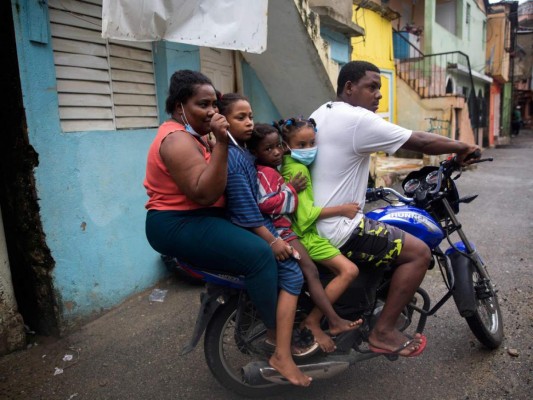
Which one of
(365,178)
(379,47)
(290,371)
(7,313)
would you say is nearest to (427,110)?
(379,47)

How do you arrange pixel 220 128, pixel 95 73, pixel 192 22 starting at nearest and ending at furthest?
pixel 220 128
pixel 192 22
pixel 95 73

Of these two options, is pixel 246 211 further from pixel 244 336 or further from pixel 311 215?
pixel 244 336

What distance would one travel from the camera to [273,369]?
7.40ft

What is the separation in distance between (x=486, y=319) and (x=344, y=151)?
1761 millimetres

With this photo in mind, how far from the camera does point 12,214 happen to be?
3.17 metres

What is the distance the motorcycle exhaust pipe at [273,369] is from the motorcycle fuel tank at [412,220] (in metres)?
0.88

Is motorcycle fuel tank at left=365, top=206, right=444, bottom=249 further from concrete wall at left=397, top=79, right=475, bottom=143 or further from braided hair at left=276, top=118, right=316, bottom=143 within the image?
concrete wall at left=397, top=79, right=475, bottom=143

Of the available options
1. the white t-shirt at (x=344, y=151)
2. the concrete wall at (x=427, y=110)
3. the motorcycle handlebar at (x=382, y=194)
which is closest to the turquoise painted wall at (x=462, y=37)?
the concrete wall at (x=427, y=110)

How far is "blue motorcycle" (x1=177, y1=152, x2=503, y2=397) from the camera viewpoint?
2.32 metres

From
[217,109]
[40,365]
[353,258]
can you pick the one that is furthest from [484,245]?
[40,365]

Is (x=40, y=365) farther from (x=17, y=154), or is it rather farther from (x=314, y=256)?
(x=314, y=256)

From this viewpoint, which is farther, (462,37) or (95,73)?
(462,37)

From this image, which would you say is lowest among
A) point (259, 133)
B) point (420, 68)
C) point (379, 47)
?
point (259, 133)

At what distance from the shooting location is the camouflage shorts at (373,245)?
7.55 ft
